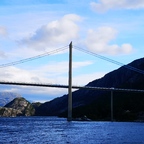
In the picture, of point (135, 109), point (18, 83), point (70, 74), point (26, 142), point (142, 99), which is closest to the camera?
point (26, 142)

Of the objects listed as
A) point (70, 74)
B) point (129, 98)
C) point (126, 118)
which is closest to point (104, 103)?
point (129, 98)

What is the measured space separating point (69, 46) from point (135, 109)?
57673 mm

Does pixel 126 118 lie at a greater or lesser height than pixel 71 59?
lesser

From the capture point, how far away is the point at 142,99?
179250 millimetres

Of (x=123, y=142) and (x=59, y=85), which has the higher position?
(x=59, y=85)

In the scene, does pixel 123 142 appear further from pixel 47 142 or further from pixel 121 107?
pixel 121 107

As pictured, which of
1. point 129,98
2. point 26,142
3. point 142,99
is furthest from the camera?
point 129,98

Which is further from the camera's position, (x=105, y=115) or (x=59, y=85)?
(x=105, y=115)

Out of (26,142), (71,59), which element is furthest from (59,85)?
(26,142)

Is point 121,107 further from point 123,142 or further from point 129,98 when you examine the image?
point 123,142

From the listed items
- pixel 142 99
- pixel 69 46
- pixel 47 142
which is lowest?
pixel 47 142

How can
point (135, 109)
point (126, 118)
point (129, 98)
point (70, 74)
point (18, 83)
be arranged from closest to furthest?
1. point (70, 74)
2. point (18, 83)
3. point (126, 118)
4. point (135, 109)
5. point (129, 98)

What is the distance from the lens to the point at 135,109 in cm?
16525

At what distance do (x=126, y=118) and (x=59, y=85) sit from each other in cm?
4210
